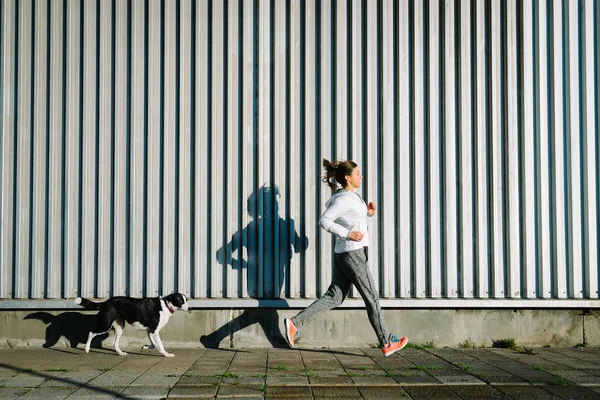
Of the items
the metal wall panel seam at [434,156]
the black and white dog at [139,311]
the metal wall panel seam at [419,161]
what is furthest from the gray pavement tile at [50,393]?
the metal wall panel seam at [434,156]

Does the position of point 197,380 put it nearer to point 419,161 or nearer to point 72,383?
point 72,383

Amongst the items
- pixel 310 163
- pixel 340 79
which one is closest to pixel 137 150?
pixel 310 163

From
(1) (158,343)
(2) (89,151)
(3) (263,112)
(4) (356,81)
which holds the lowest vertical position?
(1) (158,343)

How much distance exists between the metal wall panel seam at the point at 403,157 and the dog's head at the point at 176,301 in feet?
7.51

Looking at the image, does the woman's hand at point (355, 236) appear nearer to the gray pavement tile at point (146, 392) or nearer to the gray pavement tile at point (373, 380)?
the gray pavement tile at point (373, 380)

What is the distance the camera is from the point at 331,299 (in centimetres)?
684

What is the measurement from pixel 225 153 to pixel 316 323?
2080 millimetres

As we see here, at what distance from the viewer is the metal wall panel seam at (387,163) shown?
7.60m

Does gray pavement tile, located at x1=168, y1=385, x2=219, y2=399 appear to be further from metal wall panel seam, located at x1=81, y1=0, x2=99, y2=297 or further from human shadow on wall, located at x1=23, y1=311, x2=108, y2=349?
metal wall panel seam, located at x1=81, y1=0, x2=99, y2=297

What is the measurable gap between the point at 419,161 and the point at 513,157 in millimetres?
1030

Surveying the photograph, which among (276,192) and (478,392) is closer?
(478,392)

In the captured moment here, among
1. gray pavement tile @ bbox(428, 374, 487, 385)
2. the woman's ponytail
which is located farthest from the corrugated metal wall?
gray pavement tile @ bbox(428, 374, 487, 385)

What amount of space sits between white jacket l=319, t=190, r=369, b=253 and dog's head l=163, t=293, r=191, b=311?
160cm

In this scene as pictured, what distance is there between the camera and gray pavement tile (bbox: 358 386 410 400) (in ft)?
16.3
